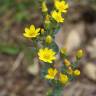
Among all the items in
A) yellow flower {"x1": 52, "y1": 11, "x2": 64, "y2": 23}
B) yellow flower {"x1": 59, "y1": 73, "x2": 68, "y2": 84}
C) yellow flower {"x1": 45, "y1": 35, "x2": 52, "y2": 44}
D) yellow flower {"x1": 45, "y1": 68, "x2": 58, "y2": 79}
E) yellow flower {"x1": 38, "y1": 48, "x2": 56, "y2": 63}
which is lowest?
yellow flower {"x1": 59, "y1": 73, "x2": 68, "y2": 84}

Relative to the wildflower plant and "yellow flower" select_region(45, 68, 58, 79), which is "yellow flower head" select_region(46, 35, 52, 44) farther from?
"yellow flower" select_region(45, 68, 58, 79)

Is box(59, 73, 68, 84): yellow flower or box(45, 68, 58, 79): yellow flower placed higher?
box(45, 68, 58, 79): yellow flower

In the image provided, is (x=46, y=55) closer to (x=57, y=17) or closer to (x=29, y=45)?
(x=57, y=17)

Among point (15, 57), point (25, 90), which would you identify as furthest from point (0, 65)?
point (25, 90)

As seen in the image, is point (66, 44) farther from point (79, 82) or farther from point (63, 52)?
point (63, 52)

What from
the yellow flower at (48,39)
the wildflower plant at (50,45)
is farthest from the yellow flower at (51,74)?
the yellow flower at (48,39)

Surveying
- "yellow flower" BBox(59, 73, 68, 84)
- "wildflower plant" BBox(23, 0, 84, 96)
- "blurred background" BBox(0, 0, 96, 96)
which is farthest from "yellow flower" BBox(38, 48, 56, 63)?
"blurred background" BBox(0, 0, 96, 96)
